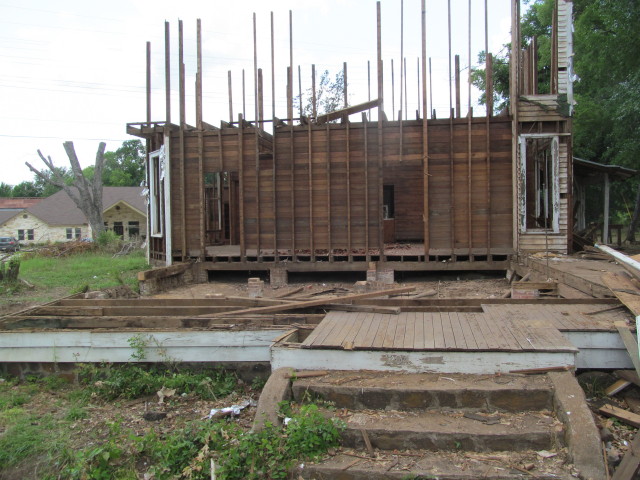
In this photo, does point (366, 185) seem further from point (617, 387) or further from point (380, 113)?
point (617, 387)

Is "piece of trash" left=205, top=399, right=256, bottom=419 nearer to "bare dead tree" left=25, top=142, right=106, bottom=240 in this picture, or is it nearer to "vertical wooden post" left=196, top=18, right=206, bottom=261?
"vertical wooden post" left=196, top=18, right=206, bottom=261

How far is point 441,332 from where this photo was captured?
504 cm

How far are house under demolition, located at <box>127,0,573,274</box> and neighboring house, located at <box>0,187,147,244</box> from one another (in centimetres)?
2665

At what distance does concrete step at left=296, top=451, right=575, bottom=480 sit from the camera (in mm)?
3318

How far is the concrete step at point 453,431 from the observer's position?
3.59m

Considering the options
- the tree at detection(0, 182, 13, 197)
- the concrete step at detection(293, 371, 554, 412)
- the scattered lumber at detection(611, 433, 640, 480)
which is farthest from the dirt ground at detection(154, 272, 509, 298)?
the tree at detection(0, 182, 13, 197)

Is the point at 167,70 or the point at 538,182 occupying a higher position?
the point at 167,70

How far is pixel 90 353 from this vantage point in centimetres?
587

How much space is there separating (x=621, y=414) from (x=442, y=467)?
1836 millimetres

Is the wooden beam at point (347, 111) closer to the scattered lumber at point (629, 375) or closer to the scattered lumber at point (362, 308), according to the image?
the scattered lumber at point (362, 308)

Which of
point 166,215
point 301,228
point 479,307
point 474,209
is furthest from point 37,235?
point 479,307

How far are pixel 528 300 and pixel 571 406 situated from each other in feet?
9.32

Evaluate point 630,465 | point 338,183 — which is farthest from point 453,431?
point 338,183

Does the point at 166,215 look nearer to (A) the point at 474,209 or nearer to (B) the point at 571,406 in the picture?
(A) the point at 474,209
